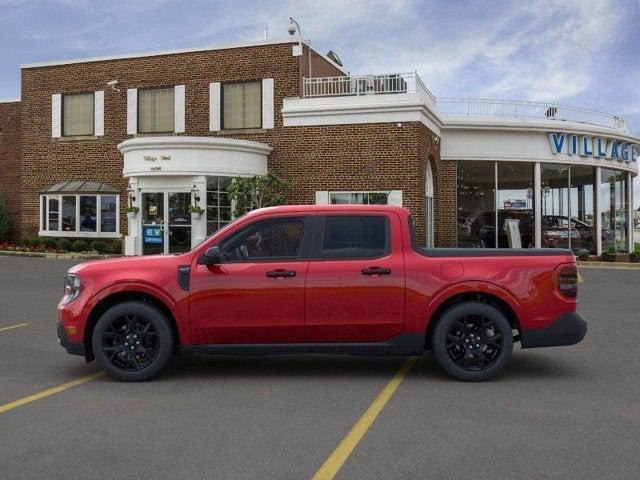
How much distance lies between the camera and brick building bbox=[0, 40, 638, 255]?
72.1 feet

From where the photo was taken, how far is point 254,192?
847 inches

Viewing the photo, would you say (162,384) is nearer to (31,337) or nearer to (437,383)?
(437,383)

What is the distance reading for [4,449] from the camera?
465cm

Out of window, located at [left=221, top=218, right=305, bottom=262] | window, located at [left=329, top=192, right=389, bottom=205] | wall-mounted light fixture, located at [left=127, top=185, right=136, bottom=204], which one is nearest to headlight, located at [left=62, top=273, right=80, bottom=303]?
window, located at [left=221, top=218, right=305, bottom=262]

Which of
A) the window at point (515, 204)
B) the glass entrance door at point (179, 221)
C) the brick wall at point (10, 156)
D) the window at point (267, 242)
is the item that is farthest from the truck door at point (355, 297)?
the brick wall at point (10, 156)

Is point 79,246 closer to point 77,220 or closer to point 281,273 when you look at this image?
point 77,220

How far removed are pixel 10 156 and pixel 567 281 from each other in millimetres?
28061

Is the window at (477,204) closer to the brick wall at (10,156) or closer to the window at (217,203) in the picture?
the window at (217,203)

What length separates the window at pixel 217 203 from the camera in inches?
870

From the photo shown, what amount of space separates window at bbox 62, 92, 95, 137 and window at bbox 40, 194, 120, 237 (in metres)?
2.66

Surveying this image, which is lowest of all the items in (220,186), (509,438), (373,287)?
(509,438)

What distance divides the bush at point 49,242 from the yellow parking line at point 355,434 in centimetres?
2188

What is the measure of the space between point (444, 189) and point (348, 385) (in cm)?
1958

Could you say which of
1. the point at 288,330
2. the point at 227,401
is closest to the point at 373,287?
the point at 288,330
